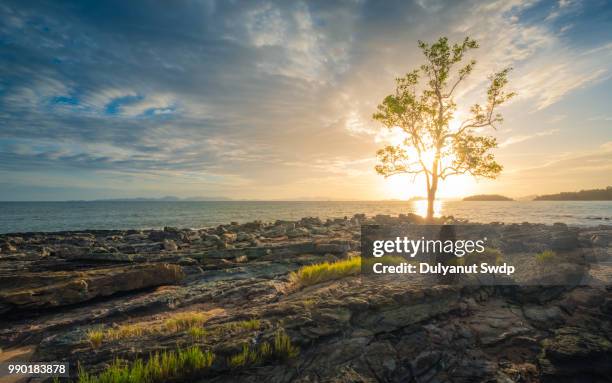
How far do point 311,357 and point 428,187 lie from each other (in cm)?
2302

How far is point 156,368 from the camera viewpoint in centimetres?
503

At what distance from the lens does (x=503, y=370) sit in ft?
18.0

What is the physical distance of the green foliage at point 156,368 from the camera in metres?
4.89

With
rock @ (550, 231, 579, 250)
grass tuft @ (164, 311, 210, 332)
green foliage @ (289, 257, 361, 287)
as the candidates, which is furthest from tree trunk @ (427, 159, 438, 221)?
grass tuft @ (164, 311, 210, 332)

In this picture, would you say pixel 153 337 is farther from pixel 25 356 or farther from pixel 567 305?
pixel 567 305

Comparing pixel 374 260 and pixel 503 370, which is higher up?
pixel 374 260

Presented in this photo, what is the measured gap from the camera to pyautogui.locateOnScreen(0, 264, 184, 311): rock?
9.61m

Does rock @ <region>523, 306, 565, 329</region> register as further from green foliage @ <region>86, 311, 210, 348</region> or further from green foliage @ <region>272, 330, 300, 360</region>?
green foliage @ <region>86, 311, 210, 348</region>

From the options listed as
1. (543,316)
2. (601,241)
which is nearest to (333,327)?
(543,316)

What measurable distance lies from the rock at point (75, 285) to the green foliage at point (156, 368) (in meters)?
6.52

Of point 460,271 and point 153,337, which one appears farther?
point 460,271

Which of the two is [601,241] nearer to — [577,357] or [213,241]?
[577,357]

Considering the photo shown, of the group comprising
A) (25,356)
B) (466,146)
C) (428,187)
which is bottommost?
(25,356)

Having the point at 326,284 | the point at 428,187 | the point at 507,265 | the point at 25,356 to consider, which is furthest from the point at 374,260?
the point at 428,187
